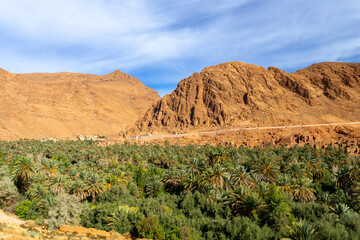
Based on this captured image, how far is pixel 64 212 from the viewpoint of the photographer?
24875mm

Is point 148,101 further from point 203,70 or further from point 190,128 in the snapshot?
point 190,128

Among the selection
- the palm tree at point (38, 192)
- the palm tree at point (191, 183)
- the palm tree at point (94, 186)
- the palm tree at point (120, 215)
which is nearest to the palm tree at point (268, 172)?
the palm tree at point (191, 183)

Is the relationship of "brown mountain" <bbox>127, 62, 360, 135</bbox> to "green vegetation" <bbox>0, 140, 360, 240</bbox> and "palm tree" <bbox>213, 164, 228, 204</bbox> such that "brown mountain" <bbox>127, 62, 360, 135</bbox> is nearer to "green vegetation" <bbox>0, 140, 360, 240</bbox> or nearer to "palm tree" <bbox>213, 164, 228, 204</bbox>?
"green vegetation" <bbox>0, 140, 360, 240</bbox>

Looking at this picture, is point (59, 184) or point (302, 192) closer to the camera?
point (302, 192)

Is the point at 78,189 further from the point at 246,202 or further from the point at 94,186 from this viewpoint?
the point at 246,202

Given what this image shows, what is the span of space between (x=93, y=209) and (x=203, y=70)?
9597cm

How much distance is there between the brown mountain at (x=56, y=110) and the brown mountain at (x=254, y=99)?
105 feet

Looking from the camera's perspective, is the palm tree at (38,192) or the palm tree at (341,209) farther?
the palm tree at (38,192)

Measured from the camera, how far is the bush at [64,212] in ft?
81.0

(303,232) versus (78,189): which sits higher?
(78,189)

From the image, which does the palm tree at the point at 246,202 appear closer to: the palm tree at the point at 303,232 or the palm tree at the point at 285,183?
the palm tree at the point at 285,183

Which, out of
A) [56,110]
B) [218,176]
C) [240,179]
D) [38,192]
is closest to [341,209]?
[240,179]

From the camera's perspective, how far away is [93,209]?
27.1m

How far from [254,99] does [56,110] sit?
314 feet
